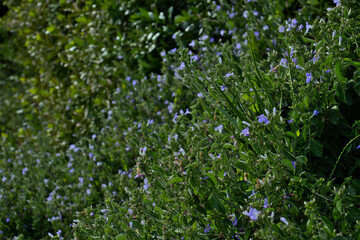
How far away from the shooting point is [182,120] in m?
2.58

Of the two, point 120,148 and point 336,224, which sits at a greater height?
point 336,224

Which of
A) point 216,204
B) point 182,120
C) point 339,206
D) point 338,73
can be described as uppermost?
point 338,73

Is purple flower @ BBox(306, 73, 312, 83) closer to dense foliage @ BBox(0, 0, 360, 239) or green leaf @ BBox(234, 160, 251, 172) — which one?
dense foliage @ BBox(0, 0, 360, 239)

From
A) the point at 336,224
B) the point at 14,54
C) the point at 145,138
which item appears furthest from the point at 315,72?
the point at 14,54

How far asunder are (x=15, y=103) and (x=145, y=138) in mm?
4273

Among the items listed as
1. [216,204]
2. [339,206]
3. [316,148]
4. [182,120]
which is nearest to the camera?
[339,206]

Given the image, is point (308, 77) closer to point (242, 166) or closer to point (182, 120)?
point (242, 166)

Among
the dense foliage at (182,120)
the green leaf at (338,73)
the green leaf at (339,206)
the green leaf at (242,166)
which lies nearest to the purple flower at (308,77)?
the dense foliage at (182,120)

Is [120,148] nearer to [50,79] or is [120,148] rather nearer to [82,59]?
[82,59]

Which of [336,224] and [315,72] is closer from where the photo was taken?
[336,224]

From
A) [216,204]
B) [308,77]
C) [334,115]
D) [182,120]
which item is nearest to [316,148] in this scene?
[334,115]

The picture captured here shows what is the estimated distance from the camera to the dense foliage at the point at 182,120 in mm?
1746

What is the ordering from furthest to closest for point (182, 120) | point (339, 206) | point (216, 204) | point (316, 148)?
1. point (182, 120)
2. point (316, 148)
3. point (216, 204)
4. point (339, 206)

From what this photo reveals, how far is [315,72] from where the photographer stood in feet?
6.23
